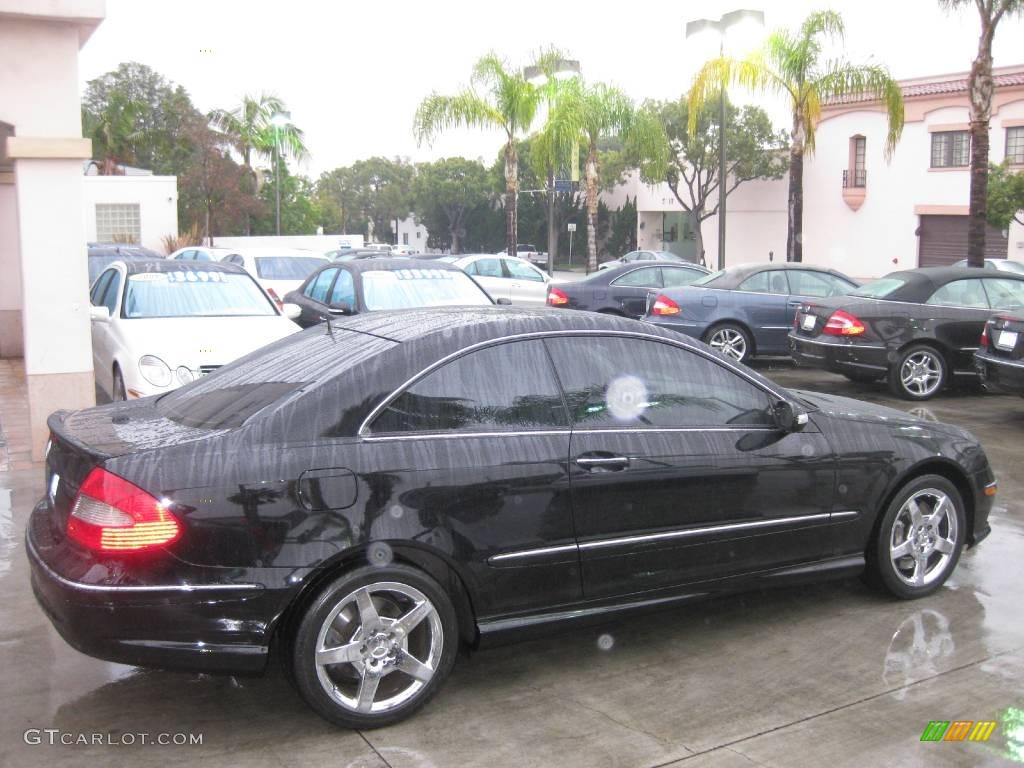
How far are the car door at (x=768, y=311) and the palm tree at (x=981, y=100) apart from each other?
6.26 m

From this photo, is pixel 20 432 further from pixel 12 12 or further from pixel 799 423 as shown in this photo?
pixel 799 423

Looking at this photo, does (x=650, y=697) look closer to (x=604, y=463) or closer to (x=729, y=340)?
(x=604, y=463)

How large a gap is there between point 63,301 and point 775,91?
1932 centimetres

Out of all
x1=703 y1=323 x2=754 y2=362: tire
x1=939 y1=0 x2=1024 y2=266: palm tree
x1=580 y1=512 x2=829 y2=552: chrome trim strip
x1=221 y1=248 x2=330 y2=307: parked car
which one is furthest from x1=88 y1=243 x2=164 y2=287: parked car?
x1=939 y1=0 x2=1024 y2=266: palm tree

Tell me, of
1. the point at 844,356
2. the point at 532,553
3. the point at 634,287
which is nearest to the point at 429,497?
the point at 532,553

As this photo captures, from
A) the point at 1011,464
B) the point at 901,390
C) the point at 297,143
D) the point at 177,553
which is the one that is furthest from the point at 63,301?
the point at 297,143

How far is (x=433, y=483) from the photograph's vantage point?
399cm

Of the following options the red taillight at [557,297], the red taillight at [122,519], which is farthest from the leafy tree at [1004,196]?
the red taillight at [122,519]

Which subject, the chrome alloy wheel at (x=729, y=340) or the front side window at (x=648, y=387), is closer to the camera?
the front side window at (x=648, y=387)

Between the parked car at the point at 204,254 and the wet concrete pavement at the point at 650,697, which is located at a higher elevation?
the parked car at the point at 204,254

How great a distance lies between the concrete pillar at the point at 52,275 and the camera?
26.4 ft

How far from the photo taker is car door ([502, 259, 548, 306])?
2047 centimetres

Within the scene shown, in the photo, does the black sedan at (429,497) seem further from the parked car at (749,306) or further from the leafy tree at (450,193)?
the leafy tree at (450,193)

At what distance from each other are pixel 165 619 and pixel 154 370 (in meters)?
5.18
